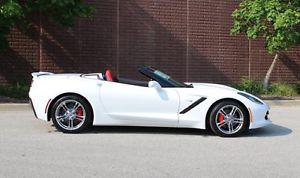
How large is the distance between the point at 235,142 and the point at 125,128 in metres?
2.10

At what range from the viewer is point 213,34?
18.1 metres

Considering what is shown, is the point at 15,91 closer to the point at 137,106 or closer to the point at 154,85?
the point at 137,106

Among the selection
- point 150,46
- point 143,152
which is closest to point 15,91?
point 150,46

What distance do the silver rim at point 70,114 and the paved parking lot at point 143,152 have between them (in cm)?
21

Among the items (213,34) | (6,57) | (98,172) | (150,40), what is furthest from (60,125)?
(213,34)

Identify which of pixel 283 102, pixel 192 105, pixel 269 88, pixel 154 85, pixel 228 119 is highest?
pixel 154 85

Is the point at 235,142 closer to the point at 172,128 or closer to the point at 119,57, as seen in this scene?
the point at 172,128

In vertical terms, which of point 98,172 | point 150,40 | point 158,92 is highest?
point 150,40

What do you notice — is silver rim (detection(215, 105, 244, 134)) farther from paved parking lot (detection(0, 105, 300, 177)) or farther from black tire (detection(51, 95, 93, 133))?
black tire (detection(51, 95, 93, 133))

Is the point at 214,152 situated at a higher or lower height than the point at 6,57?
lower

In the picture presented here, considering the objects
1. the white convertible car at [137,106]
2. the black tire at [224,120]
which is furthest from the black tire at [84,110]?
the black tire at [224,120]

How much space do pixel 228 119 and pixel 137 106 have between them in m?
1.52

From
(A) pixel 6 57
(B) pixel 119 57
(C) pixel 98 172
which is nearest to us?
(C) pixel 98 172

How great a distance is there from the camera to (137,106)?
9141mm
